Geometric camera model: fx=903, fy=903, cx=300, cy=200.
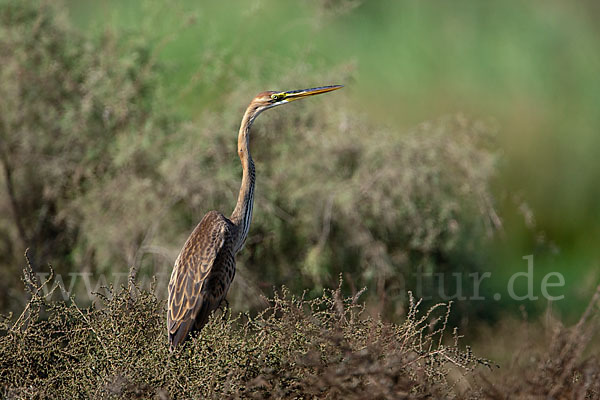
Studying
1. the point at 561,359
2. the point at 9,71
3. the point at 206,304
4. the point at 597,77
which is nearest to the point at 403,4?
the point at 597,77

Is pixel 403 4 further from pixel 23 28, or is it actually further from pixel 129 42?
pixel 23 28

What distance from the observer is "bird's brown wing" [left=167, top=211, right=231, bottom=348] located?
519 centimetres

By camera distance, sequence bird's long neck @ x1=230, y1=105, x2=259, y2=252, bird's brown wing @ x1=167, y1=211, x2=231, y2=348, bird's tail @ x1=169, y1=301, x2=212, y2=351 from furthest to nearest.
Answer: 1. bird's long neck @ x1=230, y1=105, x2=259, y2=252
2. bird's brown wing @ x1=167, y1=211, x2=231, y2=348
3. bird's tail @ x1=169, y1=301, x2=212, y2=351

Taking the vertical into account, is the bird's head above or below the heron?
above

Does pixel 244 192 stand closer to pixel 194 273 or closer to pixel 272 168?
pixel 194 273

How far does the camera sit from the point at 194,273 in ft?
18.2

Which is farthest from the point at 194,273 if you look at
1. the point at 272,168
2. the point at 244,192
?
the point at 272,168

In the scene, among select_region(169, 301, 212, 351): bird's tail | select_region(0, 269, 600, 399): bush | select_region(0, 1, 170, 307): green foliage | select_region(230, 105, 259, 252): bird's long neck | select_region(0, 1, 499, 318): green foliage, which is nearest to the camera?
select_region(0, 269, 600, 399): bush

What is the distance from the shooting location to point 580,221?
12.1m

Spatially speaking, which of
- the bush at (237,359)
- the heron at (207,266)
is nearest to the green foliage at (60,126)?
the heron at (207,266)

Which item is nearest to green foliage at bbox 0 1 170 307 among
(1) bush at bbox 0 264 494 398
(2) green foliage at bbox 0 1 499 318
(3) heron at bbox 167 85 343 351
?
(2) green foliage at bbox 0 1 499 318

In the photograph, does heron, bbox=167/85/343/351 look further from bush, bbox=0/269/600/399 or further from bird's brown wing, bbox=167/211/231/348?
bush, bbox=0/269/600/399

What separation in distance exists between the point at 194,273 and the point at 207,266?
0.30 ft

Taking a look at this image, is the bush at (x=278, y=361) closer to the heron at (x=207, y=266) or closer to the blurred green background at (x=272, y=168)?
the heron at (x=207, y=266)
